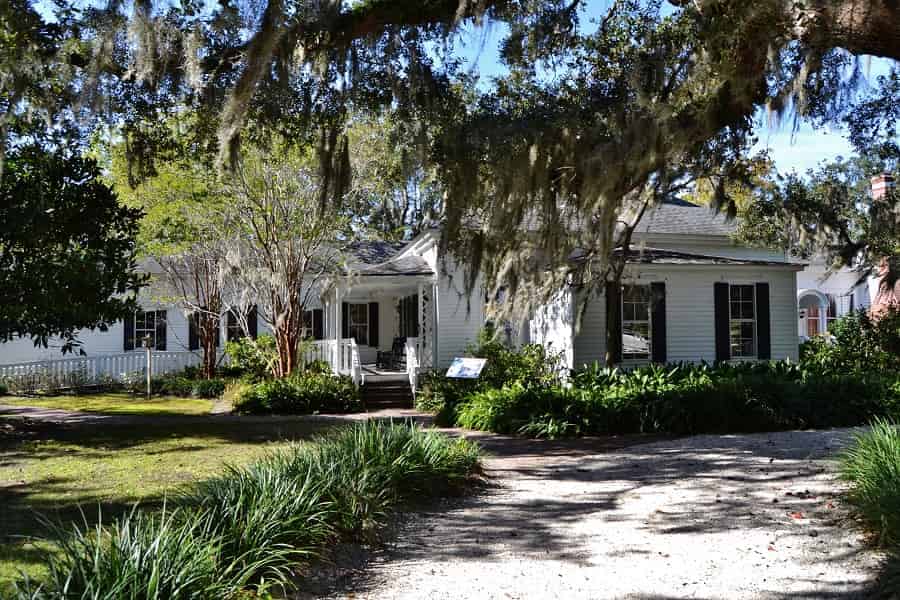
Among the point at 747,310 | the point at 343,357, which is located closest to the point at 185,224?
the point at 343,357

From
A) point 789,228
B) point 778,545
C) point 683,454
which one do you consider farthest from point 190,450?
point 789,228

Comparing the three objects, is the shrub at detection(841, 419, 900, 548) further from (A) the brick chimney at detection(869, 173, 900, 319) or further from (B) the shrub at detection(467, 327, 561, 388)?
(A) the brick chimney at detection(869, 173, 900, 319)

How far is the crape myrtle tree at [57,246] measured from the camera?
1027 cm

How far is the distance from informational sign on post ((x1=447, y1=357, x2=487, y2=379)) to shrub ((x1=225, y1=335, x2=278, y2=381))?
209 inches

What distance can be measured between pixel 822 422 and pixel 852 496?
6077 mm

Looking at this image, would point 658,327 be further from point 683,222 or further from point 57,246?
point 57,246

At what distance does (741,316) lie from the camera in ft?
55.5

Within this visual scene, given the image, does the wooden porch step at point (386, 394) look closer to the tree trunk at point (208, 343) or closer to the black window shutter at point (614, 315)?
the black window shutter at point (614, 315)

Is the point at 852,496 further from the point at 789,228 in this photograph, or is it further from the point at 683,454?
the point at 789,228

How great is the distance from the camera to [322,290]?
17891 millimetres

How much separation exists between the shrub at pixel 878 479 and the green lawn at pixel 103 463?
4708 mm

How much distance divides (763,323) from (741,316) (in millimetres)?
523

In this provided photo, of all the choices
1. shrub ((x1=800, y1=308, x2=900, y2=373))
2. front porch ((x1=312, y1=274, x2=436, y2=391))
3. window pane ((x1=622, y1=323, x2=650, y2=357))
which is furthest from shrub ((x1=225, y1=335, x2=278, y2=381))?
shrub ((x1=800, y1=308, x2=900, y2=373))

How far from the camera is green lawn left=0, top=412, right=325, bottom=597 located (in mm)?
6176
